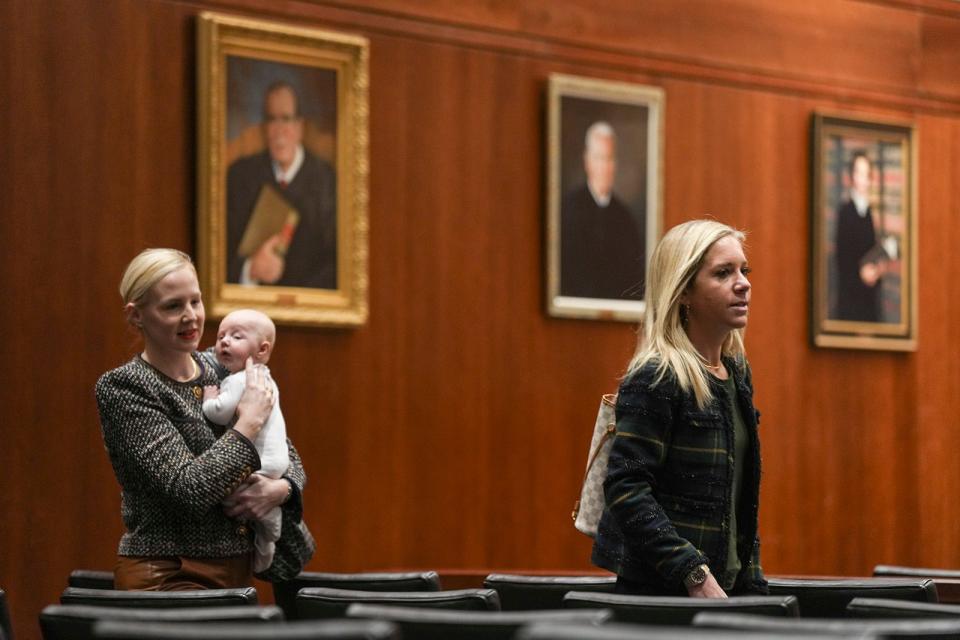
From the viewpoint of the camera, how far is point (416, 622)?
3.42 meters

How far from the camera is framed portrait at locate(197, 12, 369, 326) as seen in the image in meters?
7.41

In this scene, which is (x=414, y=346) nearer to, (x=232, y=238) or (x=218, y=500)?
(x=232, y=238)

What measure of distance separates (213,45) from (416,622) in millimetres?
4614

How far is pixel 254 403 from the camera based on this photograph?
5055 mm

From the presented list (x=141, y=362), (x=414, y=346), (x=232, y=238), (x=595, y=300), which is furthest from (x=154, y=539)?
(x=595, y=300)

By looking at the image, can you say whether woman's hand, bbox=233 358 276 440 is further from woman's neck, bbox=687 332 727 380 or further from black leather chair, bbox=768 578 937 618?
black leather chair, bbox=768 578 937 618

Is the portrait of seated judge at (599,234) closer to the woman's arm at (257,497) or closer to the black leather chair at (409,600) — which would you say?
the woman's arm at (257,497)

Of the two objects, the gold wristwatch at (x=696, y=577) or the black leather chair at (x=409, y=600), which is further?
the gold wristwatch at (x=696, y=577)

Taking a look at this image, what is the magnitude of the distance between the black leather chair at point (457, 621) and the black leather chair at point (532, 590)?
4.45 feet

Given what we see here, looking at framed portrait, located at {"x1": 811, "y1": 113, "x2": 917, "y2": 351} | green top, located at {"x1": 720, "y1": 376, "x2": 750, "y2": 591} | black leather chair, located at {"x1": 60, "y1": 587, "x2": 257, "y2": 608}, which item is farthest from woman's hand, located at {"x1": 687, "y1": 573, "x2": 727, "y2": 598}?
framed portrait, located at {"x1": 811, "y1": 113, "x2": 917, "y2": 351}

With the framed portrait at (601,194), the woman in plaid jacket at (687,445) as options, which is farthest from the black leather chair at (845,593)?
the framed portrait at (601,194)

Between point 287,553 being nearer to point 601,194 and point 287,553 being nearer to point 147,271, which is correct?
point 147,271

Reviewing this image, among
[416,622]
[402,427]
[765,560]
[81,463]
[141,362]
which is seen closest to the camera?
[416,622]

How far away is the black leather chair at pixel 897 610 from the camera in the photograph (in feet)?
12.8
